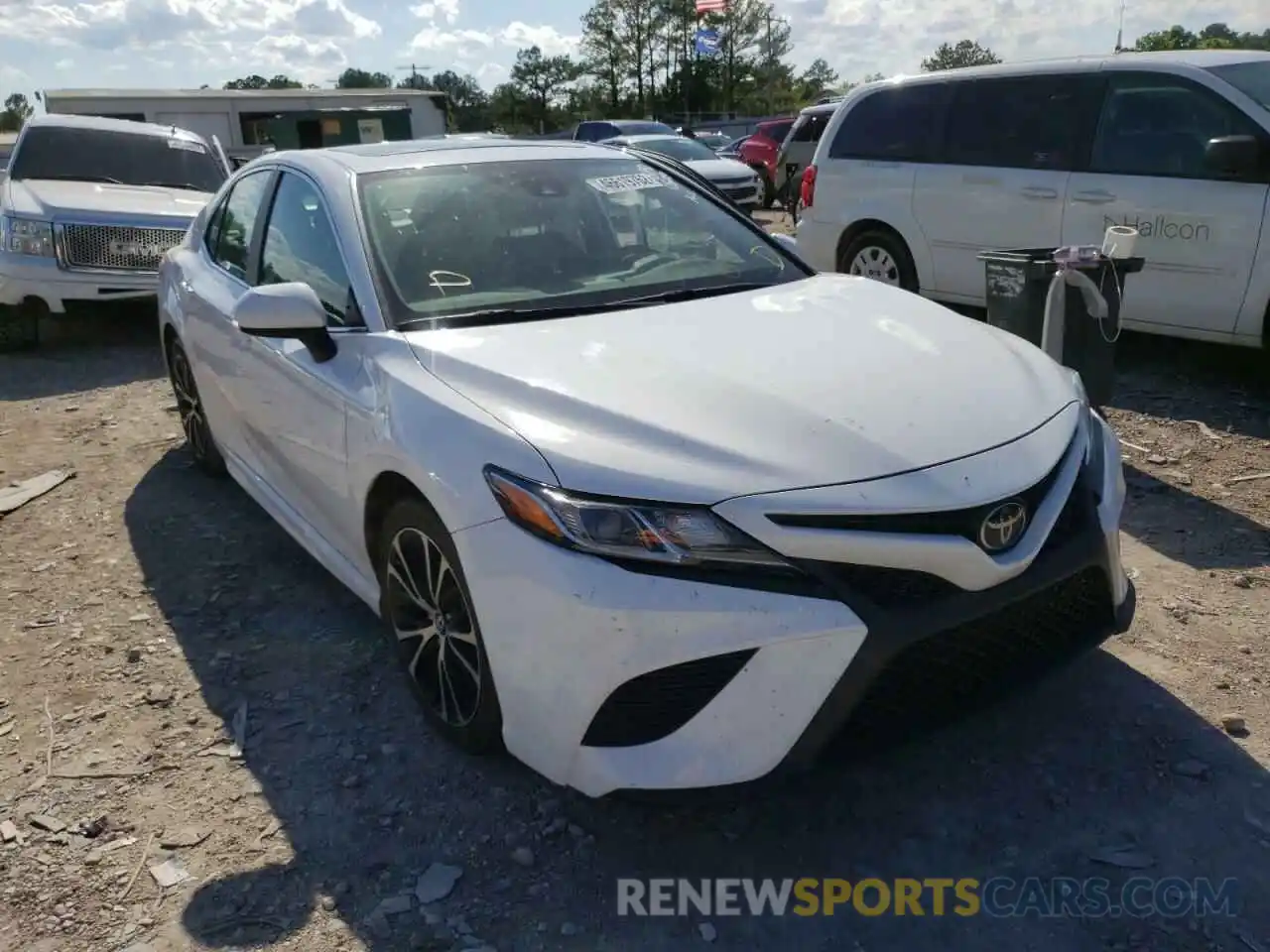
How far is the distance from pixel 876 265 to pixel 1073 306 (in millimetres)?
2799

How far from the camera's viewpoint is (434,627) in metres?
2.87

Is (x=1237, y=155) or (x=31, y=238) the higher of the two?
(x=1237, y=155)

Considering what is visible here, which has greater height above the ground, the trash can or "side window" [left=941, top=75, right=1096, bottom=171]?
"side window" [left=941, top=75, right=1096, bottom=171]

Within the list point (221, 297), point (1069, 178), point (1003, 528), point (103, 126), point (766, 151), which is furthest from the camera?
point (766, 151)

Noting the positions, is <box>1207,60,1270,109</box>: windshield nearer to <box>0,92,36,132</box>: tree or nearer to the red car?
the red car

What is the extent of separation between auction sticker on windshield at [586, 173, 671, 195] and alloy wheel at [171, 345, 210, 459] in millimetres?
2291

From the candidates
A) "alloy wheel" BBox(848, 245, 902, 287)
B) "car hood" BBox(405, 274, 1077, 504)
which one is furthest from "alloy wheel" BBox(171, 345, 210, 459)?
"alloy wheel" BBox(848, 245, 902, 287)

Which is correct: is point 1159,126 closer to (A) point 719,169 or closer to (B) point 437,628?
(B) point 437,628

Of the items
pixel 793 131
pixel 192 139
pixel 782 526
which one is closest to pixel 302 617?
pixel 782 526

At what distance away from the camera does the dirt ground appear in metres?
2.37

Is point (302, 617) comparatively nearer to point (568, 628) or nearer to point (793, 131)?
point (568, 628)

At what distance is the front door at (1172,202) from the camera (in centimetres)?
578

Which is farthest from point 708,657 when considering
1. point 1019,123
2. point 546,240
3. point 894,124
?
point 894,124

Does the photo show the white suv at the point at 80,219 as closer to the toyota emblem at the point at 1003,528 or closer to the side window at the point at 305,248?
the side window at the point at 305,248
